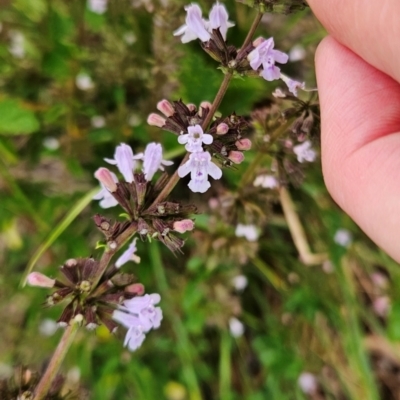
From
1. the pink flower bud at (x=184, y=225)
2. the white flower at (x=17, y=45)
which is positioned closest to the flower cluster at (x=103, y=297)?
the pink flower bud at (x=184, y=225)

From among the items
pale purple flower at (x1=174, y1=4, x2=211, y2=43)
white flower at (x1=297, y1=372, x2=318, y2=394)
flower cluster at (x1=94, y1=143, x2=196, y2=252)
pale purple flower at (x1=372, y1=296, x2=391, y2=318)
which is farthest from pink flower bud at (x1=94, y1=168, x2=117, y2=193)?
pale purple flower at (x1=372, y1=296, x2=391, y2=318)

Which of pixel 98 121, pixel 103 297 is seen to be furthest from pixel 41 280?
pixel 98 121

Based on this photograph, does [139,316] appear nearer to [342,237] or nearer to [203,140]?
[203,140]

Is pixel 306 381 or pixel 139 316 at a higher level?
pixel 139 316

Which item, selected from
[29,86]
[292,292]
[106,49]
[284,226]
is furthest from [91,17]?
[292,292]

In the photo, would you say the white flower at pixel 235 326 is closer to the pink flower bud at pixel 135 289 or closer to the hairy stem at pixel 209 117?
the pink flower bud at pixel 135 289

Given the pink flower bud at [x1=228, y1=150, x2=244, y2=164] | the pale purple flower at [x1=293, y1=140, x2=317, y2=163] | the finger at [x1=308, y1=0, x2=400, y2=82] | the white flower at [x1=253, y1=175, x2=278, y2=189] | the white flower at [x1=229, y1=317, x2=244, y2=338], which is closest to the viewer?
the finger at [x1=308, y1=0, x2=400, y2=82]

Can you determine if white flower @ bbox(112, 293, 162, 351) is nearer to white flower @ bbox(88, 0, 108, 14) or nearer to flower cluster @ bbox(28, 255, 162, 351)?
flower cluster @ bbox(28, 255, 162, 351)
